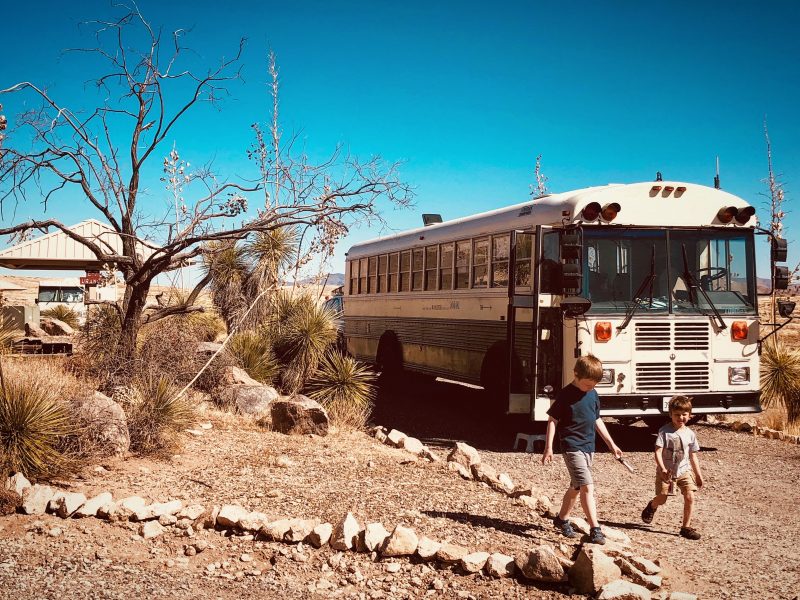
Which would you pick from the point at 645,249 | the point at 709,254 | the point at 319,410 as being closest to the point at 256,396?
the point at 319,410

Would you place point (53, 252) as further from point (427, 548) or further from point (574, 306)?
point (427, 548)

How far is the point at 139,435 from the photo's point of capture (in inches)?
299

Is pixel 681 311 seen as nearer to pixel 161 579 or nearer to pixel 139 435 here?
pixel 139 435

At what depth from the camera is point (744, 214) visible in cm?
961

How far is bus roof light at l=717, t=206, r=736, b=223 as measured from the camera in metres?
9.54

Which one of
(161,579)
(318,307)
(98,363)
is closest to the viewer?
(161,579)

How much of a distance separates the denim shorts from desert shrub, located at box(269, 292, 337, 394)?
25.1ft

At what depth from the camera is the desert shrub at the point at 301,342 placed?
13273 mm

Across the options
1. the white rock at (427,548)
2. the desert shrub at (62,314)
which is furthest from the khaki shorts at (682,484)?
the desert shrub at (62,314)

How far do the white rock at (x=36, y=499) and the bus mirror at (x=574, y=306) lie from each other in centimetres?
559

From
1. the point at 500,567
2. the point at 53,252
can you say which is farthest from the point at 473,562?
the point at 53,252

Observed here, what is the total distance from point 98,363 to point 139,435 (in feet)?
9.99

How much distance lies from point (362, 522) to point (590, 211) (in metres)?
4.97

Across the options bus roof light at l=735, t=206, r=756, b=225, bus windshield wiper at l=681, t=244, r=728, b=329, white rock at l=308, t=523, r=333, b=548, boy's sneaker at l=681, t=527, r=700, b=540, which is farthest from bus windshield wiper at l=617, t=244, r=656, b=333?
white rock at l=308, t=523, r=333, b=548
